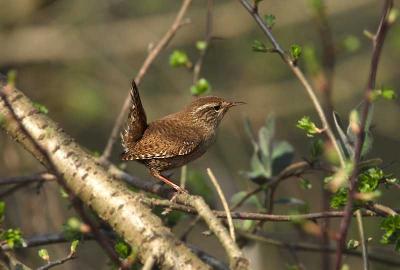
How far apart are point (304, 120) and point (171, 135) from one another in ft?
7.33

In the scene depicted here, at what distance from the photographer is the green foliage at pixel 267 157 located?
402 centimetres

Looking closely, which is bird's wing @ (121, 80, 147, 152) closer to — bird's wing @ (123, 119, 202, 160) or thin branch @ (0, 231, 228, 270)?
bird's wing @ (123, 119, 202, 160)

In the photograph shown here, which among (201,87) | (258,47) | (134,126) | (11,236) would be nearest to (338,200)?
(258,47)

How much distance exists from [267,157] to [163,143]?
100cm

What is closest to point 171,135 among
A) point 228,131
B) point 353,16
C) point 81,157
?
point 81,157

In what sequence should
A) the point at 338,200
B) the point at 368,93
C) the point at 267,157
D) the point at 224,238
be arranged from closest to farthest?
the point at 368,93, the point at 224,238, the point at 338,200, the point at 267,157

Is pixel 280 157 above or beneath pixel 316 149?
beneath

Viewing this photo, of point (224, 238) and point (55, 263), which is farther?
point (55, 263)

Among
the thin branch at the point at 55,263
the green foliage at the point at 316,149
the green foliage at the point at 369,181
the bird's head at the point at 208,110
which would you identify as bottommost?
the thin branch at the point at 55,263

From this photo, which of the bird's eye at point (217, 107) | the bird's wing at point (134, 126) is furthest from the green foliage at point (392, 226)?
the bird's eye at point (217, 107)

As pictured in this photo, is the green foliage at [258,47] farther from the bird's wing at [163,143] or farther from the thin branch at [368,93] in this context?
the thin branch at [368,93]

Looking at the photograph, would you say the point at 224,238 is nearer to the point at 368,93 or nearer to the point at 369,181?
the point at 369,181

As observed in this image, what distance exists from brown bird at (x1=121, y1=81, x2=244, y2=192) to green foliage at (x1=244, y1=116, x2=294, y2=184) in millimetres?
710

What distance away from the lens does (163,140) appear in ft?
15.9
